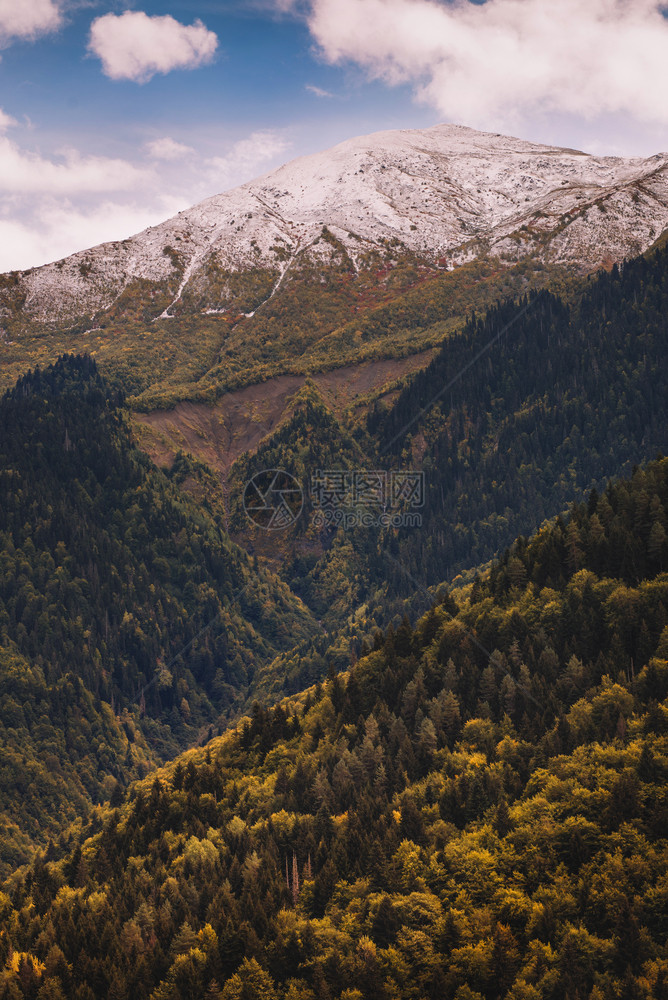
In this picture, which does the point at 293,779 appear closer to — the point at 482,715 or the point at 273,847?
the point at 273,847

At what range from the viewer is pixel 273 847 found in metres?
167

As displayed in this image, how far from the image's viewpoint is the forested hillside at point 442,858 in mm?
131125

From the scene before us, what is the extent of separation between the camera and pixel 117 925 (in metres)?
157

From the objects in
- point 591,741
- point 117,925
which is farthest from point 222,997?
point 591,741

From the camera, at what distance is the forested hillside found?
430ft

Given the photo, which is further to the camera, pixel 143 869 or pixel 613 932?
pixel 143 869

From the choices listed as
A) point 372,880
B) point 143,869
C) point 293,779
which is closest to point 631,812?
point 372,880

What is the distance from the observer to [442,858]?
492 feet

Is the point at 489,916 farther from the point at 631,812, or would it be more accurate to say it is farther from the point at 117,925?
the point at 117,925

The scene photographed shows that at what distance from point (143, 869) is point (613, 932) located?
89015 mm

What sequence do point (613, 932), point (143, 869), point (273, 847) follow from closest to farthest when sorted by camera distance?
1. point (613, 932)
2. point (273, 847)
3. point (143, 869)

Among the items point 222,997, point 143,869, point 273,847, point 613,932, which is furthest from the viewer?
point 143,869

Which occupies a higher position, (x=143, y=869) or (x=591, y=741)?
(x=591, y=741)

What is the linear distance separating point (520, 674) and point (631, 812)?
47.1 m
